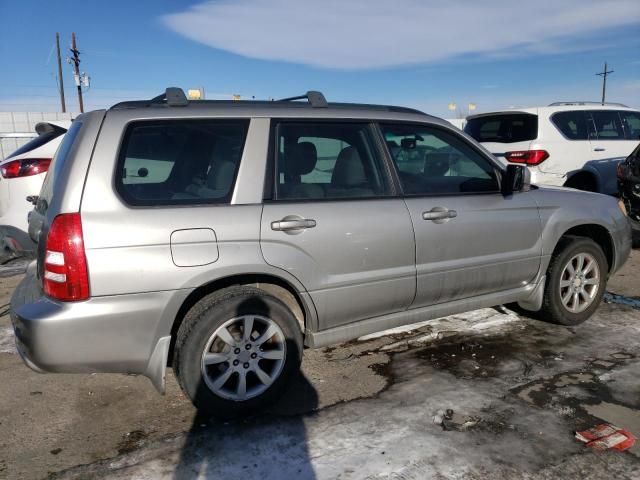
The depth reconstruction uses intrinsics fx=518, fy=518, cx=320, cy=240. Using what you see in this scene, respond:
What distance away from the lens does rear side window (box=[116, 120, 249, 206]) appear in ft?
8.91

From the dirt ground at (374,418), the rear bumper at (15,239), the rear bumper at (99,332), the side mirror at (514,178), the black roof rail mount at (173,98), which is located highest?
the black roof rail mount at (173,98)

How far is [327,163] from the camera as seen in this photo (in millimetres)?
3322

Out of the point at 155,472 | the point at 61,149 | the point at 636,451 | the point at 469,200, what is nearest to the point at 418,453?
the point at 636,451

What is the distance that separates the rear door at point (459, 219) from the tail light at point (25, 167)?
398 centimetres

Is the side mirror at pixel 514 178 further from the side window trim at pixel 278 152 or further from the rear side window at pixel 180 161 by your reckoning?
the rear side window at pixel 180 161

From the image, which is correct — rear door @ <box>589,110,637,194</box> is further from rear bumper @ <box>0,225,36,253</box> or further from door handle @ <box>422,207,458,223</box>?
rear bumper @ <box>0,225,36,253</box>

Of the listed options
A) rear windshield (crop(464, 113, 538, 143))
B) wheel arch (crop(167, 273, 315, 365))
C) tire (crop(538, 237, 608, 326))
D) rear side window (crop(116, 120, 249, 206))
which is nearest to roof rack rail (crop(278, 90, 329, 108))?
rear side window (crop(116, 120, 249, 206))

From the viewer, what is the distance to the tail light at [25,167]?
5516 mm

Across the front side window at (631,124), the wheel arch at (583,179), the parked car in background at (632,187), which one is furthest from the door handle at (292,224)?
the front side window at (631,124)

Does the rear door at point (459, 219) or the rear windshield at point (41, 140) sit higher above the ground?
the rear windshield at point (41, 140)

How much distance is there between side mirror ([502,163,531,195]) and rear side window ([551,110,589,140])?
14.9 ft

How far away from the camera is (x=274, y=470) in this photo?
2.49 metres

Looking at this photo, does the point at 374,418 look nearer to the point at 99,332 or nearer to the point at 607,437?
the point at 607,437

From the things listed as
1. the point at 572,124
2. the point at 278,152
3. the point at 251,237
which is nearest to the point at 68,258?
the point at 251,237
